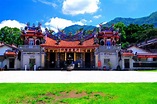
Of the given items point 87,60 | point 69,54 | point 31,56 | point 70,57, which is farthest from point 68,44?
point 31,56

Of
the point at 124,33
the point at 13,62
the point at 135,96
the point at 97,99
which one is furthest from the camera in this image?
the point at 124,33

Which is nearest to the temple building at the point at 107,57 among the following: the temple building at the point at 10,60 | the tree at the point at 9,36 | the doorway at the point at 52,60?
the doorway at the point at 52,60

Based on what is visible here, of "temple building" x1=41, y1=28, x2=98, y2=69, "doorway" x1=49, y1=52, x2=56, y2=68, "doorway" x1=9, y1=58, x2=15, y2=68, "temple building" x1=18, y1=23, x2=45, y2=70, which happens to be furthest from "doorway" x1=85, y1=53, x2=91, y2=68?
"doorway" x1=9, y1=58, x2=15, y2=68

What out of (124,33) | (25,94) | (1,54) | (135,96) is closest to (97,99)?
(135,96)

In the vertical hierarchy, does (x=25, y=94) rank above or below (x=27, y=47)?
below

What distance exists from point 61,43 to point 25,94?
80.3 feet

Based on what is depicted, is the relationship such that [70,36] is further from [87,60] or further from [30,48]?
[30,48]

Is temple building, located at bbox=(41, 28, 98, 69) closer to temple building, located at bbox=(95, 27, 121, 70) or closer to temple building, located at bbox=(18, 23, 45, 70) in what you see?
temple building, located at bbox=(95, 27, 121, 70)

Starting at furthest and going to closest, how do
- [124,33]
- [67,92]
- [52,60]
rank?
1. [124,33]
2. [52,60]
3. [67,92]

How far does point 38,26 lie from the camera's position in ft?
104

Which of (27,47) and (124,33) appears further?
(124,33)

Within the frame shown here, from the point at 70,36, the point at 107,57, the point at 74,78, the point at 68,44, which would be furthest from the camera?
the point at 70,36

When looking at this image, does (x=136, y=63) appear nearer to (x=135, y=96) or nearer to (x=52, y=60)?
(x=52, y=60)

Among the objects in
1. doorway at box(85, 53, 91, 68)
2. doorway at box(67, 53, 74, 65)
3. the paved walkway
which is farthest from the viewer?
doorway at box(85, 53, 91, 68)
